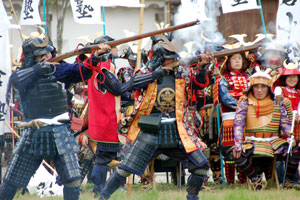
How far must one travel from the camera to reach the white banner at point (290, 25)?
9031 mm

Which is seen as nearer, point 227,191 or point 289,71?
point 227,191

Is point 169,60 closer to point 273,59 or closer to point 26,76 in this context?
point 26,76

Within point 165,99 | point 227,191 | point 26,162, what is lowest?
point 227,191

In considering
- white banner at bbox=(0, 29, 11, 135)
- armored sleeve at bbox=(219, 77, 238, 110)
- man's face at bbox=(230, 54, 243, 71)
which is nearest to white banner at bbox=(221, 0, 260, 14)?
man's face at bbox=(230, 54, 243, 71)

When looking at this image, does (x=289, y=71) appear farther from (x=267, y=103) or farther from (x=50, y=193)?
(x=50, y=193)

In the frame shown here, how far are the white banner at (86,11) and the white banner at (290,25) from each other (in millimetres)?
2707

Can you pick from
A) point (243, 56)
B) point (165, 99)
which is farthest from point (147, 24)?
point (165, 99)

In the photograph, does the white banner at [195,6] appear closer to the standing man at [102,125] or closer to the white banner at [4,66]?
the standing man at [102,125]

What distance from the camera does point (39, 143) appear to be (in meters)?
6.86

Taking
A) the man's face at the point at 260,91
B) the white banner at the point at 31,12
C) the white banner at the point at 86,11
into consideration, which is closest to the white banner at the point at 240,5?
the man's face at the point at 260,91

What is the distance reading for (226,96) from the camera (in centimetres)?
909

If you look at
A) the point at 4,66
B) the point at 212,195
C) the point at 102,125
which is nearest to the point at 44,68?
the point at 4,66

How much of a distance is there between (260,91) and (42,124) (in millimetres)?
3111

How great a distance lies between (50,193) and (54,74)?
229 centimetres
